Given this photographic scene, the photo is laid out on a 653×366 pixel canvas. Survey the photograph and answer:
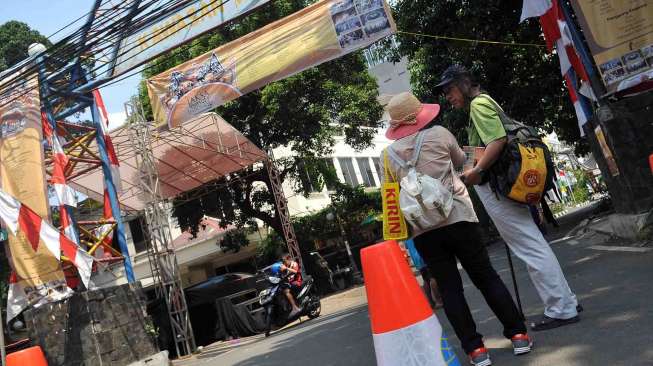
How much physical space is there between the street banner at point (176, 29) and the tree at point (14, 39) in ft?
67.5

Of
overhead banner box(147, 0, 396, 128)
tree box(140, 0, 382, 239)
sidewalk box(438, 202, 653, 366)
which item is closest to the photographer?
sidewalk box(438, 202, 653, 366)

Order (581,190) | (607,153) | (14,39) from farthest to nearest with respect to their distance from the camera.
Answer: (581,190)
(14,39)
(607,153)

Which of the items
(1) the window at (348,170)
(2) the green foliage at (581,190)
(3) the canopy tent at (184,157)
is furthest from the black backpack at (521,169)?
(2) the green foliage at (581,190)

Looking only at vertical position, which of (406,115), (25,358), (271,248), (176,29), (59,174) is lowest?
(25,358)

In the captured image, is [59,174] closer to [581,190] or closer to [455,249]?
[455,249]

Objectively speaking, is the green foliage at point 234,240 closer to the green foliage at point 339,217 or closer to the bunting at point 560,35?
the green foliage at point 339,217

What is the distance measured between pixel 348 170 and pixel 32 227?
26950mm

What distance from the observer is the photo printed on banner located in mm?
8898

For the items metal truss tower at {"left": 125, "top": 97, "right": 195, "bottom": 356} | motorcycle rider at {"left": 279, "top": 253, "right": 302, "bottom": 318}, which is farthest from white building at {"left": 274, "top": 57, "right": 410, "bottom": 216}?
motorcycle rider at {"left": 279, "top": 253, "right": 302, "bottom": 318}

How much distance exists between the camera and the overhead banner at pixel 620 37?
7.00m

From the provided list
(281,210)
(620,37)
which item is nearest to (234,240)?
(281,210)

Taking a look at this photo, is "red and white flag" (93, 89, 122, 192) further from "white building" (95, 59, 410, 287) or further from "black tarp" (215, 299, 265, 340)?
"white building" (95, 59, 410, 287)

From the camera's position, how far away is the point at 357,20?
908 cm

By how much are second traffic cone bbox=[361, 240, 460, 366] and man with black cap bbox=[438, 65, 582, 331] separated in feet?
3.37
